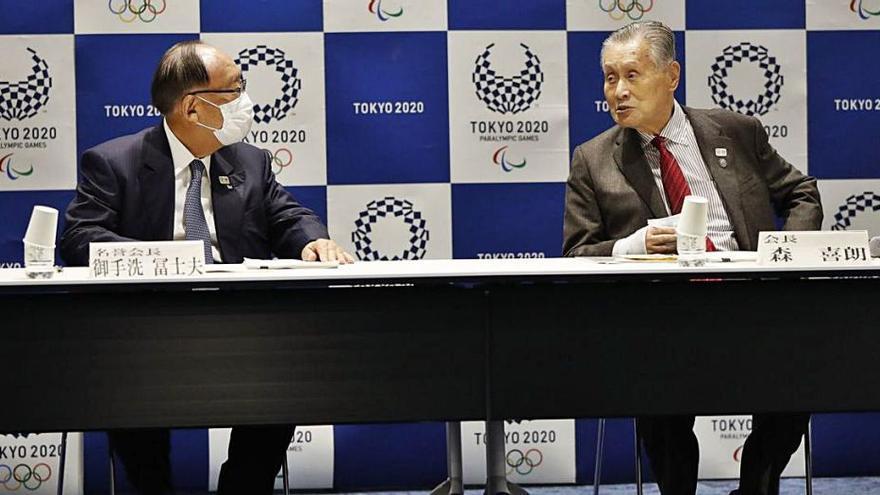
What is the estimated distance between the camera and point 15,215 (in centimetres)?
412

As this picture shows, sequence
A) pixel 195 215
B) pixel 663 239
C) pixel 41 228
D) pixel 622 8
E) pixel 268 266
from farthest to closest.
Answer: pixel 622 8 → pixel 195 215 → pixel 663 239 → pixel 268 266 → pixel 41 228

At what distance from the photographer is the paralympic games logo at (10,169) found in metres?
4.12

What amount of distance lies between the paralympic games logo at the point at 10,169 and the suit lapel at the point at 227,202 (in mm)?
1141

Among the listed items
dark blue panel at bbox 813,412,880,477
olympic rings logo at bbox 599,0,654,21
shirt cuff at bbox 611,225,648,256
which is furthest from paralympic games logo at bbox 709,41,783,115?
shirt cuff at bbox 611,225,648,256

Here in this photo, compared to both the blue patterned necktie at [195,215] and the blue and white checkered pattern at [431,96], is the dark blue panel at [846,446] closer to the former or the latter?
the blue and white checkered pattern at [431,96]

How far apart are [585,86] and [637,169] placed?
948 mm

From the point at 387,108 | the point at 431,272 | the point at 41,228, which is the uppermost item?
the point at 387,108

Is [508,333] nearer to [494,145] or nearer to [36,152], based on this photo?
[494,145]

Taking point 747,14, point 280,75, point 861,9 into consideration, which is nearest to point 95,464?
point 280,75

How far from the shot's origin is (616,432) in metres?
4.26

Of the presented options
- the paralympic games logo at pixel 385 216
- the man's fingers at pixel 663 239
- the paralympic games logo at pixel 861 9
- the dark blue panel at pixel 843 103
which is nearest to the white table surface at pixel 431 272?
the man's fingers at pixel 663 239

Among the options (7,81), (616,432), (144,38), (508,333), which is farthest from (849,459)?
(7,81)

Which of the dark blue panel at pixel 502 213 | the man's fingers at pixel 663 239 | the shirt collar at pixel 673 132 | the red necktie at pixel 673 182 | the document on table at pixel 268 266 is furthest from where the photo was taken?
the dark blue panel at pixel 502 213

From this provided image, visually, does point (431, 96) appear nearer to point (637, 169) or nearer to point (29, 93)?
point (637, 169)
